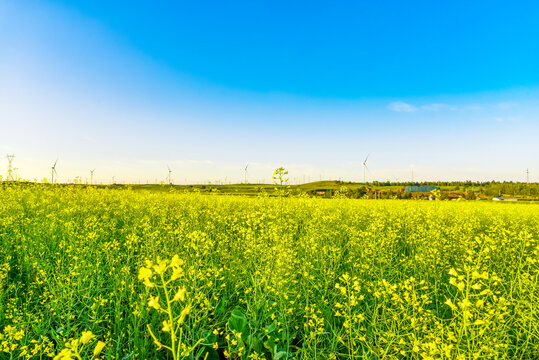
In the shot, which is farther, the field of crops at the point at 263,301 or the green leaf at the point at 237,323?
the green leaf at the point at 237,323

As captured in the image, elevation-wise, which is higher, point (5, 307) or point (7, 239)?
point (7, 239)

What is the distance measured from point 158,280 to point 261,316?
70.6 inches

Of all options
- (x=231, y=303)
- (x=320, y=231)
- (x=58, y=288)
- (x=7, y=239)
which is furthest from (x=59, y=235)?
(x=320, y=231)

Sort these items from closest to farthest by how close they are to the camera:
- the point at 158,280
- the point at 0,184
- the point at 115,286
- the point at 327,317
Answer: the point at 327,317 → the point at 115,286 → the point at 158,280 → the point at 0,184

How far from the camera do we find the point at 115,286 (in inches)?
141

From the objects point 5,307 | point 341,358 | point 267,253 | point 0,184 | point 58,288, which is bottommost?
point 341,358

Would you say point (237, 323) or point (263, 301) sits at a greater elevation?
point (263, 301)

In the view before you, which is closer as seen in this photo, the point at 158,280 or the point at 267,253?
the point at 267,253

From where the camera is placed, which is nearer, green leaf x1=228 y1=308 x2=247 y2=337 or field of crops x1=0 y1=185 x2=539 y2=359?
field of crops x1=0 y1=185 x2=539 y2=359

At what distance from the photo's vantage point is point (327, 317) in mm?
3213

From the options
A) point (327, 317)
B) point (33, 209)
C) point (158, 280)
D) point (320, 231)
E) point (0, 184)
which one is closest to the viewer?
point (327, 317)

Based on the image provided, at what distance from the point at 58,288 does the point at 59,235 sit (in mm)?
2911

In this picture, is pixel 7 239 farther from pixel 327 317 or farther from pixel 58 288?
pixel 327 317

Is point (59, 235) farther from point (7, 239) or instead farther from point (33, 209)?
point (33, 209)
